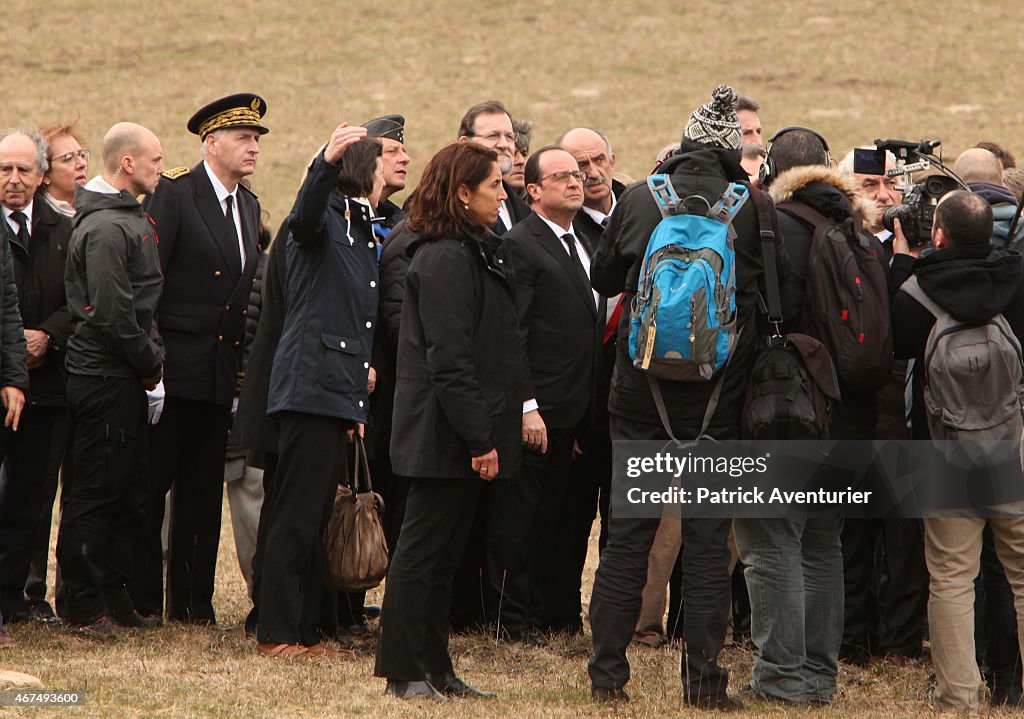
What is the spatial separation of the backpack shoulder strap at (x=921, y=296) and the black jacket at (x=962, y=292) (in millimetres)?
16

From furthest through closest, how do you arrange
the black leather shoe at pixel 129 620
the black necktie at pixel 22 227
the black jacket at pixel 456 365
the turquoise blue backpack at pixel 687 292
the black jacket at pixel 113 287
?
the black necktie at pixel 22 227 → the black leather shoe at pixel 129 620 → the black jacket at pixel 113 287 → the black jacket at pixel 456 365 → the turquoise blue backpack at pixel 687 292

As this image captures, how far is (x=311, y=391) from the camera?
5941 millimetres

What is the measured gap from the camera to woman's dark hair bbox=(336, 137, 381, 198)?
20.4 ft

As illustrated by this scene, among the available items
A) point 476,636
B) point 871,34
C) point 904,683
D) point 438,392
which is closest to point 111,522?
point 476,636

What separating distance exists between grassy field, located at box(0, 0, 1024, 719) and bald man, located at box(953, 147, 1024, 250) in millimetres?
17959

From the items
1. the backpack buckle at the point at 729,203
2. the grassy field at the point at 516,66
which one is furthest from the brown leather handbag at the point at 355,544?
the grassy field at the point at 516,66

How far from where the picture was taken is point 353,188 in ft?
20.4

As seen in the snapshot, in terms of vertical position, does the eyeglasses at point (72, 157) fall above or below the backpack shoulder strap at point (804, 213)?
above

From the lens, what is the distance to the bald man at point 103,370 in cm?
634

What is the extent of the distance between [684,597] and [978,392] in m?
1.32

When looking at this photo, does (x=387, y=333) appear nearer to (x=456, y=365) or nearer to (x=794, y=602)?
(x=456, y=365)

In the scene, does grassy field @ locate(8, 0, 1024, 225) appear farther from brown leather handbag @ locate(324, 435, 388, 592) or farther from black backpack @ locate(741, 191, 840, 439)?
black backpack @ locate(741, 191, 840, 439)

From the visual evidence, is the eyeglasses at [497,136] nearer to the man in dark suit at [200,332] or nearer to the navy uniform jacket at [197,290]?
the man in dark suit at [200,332]

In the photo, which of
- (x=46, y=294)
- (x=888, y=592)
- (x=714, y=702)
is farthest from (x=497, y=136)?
(x=714, y=702)
